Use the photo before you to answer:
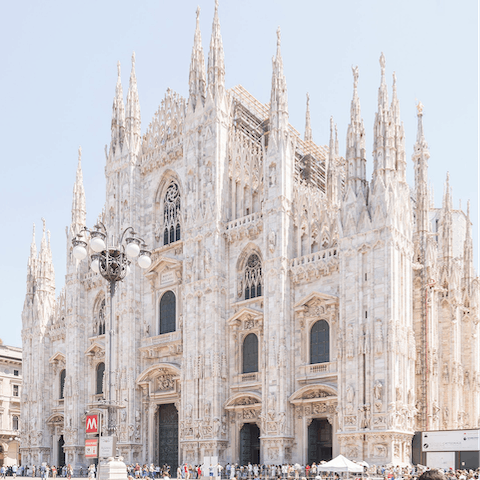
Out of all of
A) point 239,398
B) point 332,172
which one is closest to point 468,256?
point 332,172

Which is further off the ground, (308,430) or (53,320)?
(53,320)

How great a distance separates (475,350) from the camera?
38969 millimetres

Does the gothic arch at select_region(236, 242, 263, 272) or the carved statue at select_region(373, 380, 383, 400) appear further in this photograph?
the gothic arch at select_region(236, 242, 263, 272)

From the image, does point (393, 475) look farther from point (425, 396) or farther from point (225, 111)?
point (225, 111)

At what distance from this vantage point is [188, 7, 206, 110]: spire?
38.9m

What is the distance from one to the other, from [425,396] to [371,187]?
378 inches

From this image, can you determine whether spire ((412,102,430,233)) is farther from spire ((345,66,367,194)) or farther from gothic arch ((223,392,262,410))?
gothic arch ((223,392,262,410))

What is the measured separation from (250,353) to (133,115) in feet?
54.9

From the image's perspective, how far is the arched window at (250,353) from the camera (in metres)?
34.2

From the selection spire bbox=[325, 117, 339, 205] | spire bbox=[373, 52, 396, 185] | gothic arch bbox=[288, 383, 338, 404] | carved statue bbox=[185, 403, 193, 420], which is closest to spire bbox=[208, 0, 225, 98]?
spire bbox=[325, 117, 339, 205]

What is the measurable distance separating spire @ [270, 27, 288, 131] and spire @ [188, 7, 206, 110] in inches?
190

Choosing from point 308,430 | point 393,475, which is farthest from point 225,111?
point 393,475

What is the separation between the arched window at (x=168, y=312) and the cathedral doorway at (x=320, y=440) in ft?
32.9

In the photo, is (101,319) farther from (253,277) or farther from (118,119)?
(253,277)
